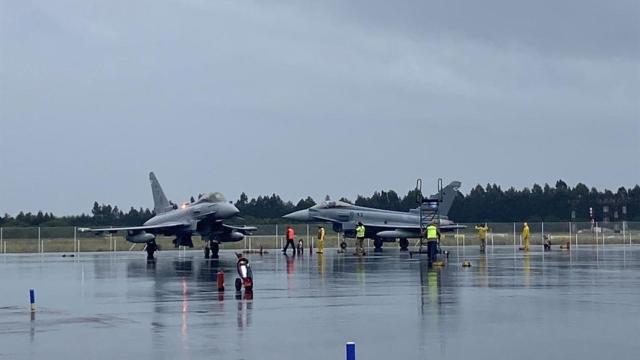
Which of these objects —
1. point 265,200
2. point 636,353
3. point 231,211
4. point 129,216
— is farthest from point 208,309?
point 265,200

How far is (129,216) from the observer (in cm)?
9512

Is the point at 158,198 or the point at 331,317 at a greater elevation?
the point at 158,198

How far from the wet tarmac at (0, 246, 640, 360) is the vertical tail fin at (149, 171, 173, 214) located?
27.6 m

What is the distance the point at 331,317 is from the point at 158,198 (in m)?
39.3

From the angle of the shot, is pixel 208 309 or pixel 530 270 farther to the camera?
pixel 530 270

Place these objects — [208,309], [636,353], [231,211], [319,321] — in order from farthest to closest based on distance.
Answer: [231,211], [208,309], [319,321], [636,353]

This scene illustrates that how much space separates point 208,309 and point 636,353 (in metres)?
7.41

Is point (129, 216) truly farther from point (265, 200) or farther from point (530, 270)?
point (530, 270)

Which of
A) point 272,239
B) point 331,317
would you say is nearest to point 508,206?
point 272,239

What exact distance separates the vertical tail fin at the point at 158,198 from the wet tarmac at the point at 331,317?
1085 inches

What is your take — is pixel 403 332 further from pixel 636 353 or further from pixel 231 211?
pixel 231 211

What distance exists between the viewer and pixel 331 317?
1400 centimetres

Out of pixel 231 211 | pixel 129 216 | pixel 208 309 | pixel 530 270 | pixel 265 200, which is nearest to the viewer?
pixel 208 309

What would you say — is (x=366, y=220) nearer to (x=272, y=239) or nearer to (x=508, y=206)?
(x=272, y=239)
